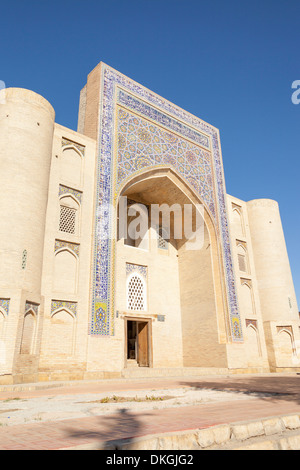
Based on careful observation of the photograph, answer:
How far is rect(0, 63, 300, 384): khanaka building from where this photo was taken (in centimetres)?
862

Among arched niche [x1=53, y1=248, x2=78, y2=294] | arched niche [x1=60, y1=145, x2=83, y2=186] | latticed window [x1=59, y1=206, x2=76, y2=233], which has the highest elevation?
arched niche [x1=60, y1=145, x2=83, y2=186]

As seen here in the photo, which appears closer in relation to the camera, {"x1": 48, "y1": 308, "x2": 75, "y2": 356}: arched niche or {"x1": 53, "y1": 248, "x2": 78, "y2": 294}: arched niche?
{"x1": 48, "y1": 308, "x2": 75, "y2": 356}: arched niche

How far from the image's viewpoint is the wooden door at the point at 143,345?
12.3m

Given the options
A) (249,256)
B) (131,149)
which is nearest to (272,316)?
(249,256)

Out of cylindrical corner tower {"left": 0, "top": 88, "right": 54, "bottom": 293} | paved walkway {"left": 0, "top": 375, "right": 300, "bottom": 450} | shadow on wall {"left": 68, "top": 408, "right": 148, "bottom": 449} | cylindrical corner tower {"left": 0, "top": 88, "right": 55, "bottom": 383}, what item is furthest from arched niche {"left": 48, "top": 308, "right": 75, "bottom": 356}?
shadow on wall {"left": 68, "top": 408, "right": 148, "bottom": 449}

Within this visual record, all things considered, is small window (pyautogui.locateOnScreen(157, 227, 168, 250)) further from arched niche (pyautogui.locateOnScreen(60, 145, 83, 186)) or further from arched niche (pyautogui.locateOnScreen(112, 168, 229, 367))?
arched niche (pyautogui.locateOnScreen(60, 145, 83, 186))

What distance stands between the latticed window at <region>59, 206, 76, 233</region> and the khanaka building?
0.10 ft

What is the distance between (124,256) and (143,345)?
3.17m

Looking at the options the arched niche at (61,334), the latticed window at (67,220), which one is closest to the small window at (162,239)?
the latticed window at (67,220)

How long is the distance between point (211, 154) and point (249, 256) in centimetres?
450

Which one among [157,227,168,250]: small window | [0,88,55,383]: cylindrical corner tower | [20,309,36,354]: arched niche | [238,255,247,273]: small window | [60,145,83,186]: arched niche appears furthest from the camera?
[238,255,247,273]: small window

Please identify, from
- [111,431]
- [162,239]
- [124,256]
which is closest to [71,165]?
[124,256]
